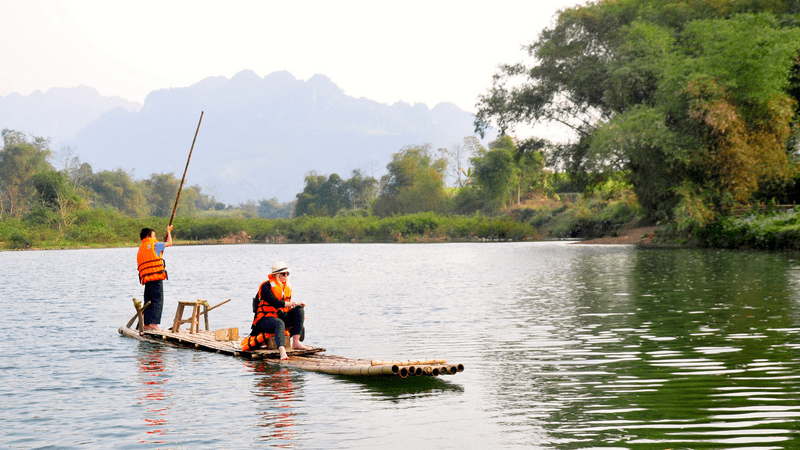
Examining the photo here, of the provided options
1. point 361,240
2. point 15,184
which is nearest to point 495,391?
point 361,240

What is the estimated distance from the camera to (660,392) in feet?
26.7

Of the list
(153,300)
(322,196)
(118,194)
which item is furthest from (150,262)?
(118,194)

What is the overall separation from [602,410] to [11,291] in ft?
74.8

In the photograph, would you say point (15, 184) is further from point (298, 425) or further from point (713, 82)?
point (298, 425)

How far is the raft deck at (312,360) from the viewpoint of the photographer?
8484mm

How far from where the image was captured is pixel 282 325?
34.8 feet

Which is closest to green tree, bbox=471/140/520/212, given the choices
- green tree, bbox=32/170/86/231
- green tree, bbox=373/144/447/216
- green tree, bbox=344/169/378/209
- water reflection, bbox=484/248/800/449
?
green tree, bbox=373/144/447/216

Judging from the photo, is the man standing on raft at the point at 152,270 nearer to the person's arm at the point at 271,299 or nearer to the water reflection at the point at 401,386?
the person's arm at the point at 271,299

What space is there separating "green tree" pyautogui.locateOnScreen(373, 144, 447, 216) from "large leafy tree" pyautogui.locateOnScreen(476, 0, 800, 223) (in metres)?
41.8

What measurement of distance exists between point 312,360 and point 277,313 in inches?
41.3

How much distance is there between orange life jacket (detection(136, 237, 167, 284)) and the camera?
13117 mm

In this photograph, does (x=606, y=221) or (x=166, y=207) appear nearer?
(x=606, y=221)

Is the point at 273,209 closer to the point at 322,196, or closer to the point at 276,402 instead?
the point at 322,196

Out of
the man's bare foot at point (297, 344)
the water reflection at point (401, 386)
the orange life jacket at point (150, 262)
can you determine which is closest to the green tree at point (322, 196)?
the orange life jacket at point (150, 262)
